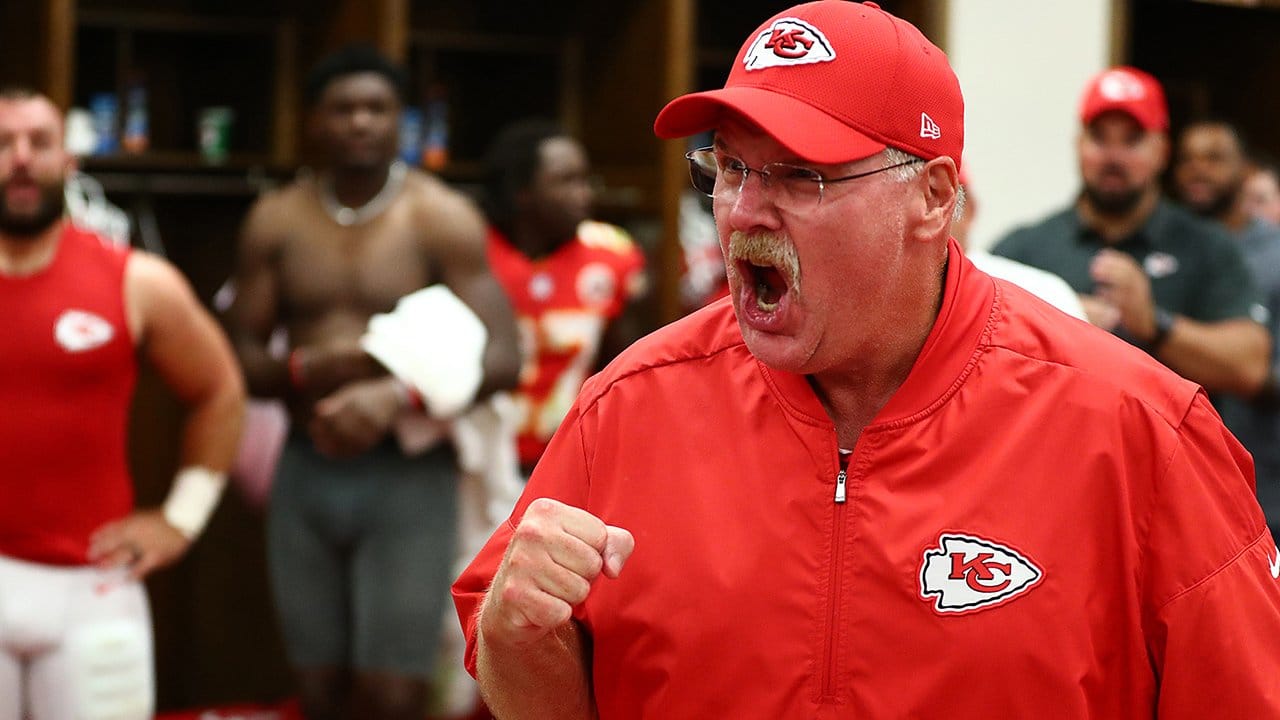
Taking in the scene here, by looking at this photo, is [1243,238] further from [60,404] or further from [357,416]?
[60,404]

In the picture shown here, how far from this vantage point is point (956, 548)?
4.84ft

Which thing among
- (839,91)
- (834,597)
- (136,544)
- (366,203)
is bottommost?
(136,544)

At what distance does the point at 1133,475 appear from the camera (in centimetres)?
147

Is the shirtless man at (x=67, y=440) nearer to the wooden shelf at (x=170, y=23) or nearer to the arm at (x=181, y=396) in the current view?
the arm at (x=181, y=396)

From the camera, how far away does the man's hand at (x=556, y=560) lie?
1432 millimetres

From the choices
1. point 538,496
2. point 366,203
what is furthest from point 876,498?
point 366,203

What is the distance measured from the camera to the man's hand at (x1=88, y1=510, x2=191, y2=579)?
333 centimetres

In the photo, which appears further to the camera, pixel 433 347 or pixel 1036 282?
pixel 433 347

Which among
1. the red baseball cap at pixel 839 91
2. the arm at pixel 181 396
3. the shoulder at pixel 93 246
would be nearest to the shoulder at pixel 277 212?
the arm at pixel 181 396

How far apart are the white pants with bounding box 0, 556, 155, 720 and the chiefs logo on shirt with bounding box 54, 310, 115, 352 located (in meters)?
0.44

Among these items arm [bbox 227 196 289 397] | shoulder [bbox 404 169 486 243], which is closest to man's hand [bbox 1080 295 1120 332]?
shoulder [bbox 404 169 486 243]

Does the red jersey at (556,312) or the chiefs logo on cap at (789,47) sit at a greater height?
the chiefs logo on cap at (789,47)

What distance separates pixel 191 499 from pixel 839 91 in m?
2.47

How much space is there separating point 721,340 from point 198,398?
2228mm
